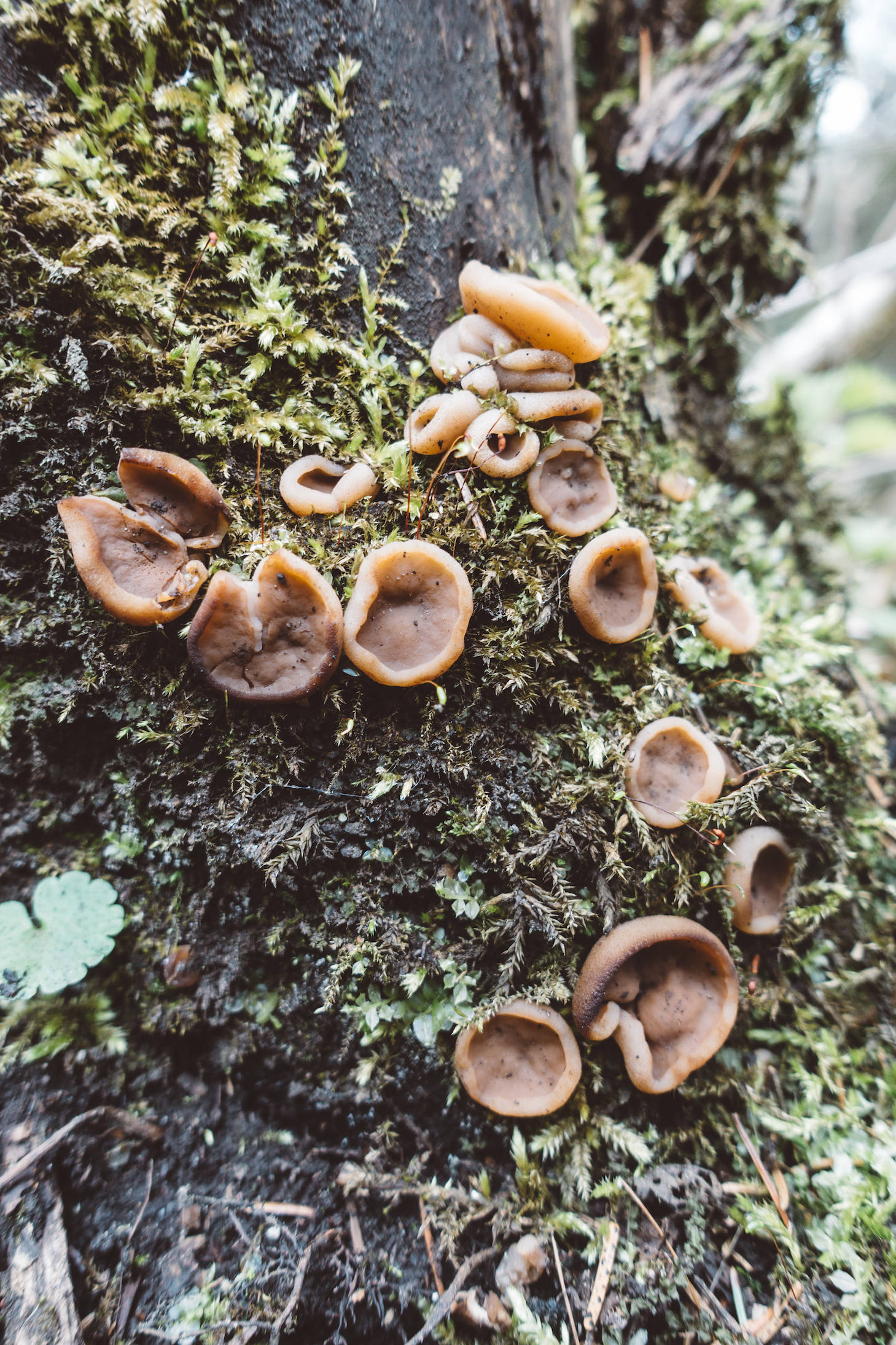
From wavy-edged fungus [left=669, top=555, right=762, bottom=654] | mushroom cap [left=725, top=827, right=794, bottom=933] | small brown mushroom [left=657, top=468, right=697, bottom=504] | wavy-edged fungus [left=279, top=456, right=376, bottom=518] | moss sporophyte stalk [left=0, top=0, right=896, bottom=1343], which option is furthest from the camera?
small brown mushroom [left=657, top=468, right=697, bottom=504]

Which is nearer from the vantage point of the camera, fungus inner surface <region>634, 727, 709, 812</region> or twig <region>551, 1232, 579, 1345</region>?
twig <region>551, 1232, 579, 1345</region>

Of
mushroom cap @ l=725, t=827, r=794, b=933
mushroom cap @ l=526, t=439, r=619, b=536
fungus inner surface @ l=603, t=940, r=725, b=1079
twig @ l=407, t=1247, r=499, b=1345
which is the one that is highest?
mushroom cap @ l=526, t=439, r=619, b=536

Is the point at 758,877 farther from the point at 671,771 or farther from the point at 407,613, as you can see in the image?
the point at 407,613

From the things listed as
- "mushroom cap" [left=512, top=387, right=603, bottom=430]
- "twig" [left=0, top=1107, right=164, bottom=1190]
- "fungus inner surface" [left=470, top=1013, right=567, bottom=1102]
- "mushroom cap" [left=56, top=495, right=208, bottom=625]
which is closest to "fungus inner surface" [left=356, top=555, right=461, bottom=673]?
"mushroom cap" [left=56, top=495, right=208, bottom=625]

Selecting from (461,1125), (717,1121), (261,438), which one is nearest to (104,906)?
(461,1125)

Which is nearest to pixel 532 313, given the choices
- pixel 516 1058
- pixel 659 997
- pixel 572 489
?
pixel 572 489

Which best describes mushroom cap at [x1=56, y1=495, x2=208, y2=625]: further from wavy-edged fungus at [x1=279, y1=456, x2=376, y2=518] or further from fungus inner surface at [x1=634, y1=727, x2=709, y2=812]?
fungus inner surface at [x1=634, y1=727, x2=709, y2=812]

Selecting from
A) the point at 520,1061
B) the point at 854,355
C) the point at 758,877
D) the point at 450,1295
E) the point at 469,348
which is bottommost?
the point at 450,1295
